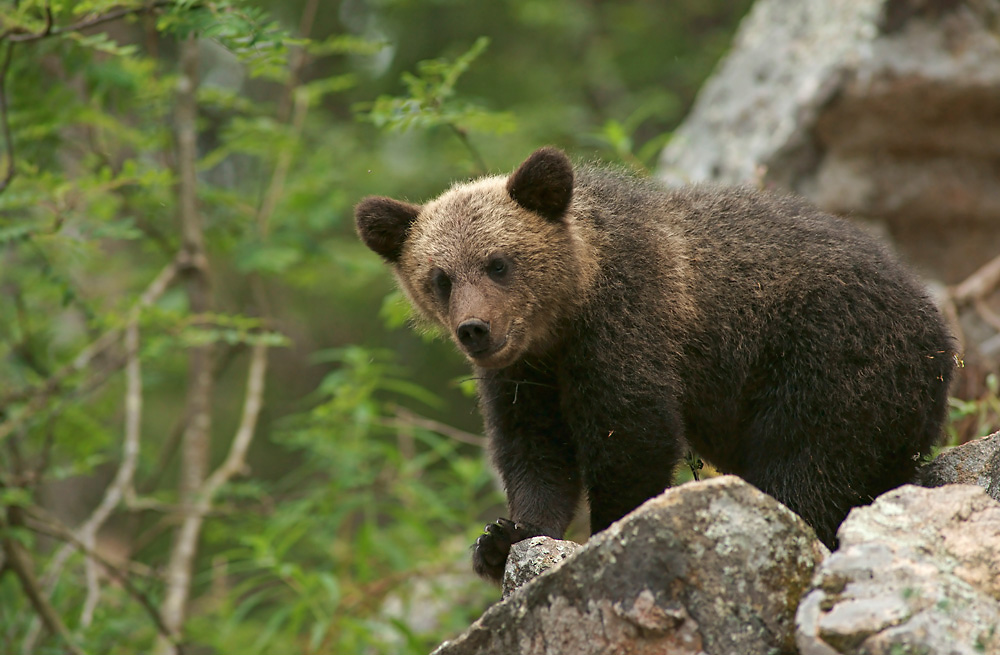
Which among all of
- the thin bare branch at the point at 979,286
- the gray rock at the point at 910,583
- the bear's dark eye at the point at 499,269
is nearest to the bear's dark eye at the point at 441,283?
the bear's dark eye at the point at 499,269

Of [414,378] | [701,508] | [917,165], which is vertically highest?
[701,508]

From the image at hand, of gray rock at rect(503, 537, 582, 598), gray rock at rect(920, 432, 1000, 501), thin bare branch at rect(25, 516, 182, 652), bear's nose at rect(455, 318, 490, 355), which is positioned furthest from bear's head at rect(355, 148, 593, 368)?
thin bare branch at rect(25, 516, 182, 652)

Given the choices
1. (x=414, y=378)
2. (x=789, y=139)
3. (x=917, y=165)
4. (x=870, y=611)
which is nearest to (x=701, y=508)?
(x=870, y=611)

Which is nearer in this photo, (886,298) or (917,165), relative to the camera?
(886,298)

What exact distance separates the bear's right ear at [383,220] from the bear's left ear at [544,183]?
613 mm

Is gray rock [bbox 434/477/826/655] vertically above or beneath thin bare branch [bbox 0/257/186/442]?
above

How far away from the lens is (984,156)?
9219 mm

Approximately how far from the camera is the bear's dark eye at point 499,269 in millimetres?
4988

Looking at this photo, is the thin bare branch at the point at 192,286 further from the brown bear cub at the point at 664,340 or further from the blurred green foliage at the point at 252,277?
the brown bear cub at the point at 664,340

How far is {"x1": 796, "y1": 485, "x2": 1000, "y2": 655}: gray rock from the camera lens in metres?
2.73

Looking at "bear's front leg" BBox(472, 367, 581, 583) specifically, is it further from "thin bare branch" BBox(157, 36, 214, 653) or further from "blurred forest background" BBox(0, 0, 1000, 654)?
"thin bare branch" BBox(157, 36, 214, 653)

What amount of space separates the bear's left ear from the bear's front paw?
164cm

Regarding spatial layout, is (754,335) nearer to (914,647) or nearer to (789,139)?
(914,647)

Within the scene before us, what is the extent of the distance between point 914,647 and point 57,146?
7559 millimetres
